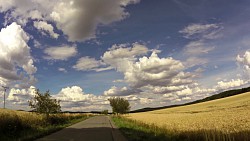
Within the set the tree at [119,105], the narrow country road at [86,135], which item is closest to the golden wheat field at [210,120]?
the narrow country road at [86,135]

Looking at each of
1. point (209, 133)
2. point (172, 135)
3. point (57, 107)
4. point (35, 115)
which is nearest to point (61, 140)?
point (172, 135)

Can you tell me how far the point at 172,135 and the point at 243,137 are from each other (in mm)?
6827

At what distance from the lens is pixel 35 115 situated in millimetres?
36094

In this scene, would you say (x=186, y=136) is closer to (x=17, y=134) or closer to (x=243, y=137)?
(x=243, y=137)

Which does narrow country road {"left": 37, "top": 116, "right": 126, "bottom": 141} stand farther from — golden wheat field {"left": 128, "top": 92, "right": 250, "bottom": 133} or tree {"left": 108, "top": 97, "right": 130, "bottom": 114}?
tree {"left": 108, "top": 97, "right": 130, "bottom": 114}

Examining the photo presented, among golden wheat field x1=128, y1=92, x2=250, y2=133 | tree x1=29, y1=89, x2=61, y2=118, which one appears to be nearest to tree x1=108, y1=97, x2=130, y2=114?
golden wheat field x1=128, y1=92, x2=250, y2=133

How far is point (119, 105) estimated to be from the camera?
5261 inches

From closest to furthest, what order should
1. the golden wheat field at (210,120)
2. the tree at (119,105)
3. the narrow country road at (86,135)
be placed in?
the golden wheat field at (210,120) < the narrow country road at (86,135) < the tree at (119,105)

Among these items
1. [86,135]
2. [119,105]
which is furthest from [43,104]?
[119,105]

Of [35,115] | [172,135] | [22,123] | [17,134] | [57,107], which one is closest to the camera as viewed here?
[172,135]

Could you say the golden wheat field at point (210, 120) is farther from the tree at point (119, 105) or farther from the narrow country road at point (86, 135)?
the tree at point (119, 105)

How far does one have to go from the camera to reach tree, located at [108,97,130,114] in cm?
13325

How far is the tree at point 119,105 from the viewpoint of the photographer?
133250 millimetres

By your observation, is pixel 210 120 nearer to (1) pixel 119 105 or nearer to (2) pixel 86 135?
(2) pixel 86 135
